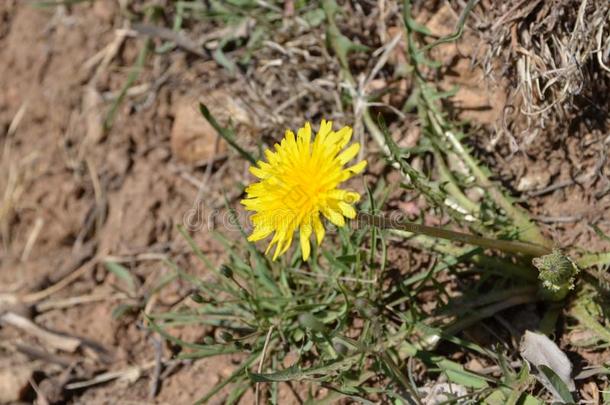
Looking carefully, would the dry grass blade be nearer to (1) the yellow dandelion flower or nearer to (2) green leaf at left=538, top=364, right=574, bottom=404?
(1) the yellow dandelion flower

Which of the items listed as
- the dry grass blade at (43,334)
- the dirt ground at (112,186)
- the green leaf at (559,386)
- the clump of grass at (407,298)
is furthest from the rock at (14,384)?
the green leaf at (559,386)

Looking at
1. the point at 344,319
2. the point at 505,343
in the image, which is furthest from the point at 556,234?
the point at 344,319

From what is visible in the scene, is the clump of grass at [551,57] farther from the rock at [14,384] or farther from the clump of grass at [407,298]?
the rock at [14,384]

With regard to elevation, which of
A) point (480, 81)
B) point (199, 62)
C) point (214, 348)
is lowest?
point (214, 348)

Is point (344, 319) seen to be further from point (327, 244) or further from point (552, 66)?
point (552, 66)

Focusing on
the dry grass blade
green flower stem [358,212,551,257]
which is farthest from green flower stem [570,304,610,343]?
the dry grass blade

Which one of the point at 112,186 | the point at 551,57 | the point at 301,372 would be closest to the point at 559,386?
the point at 301,372
